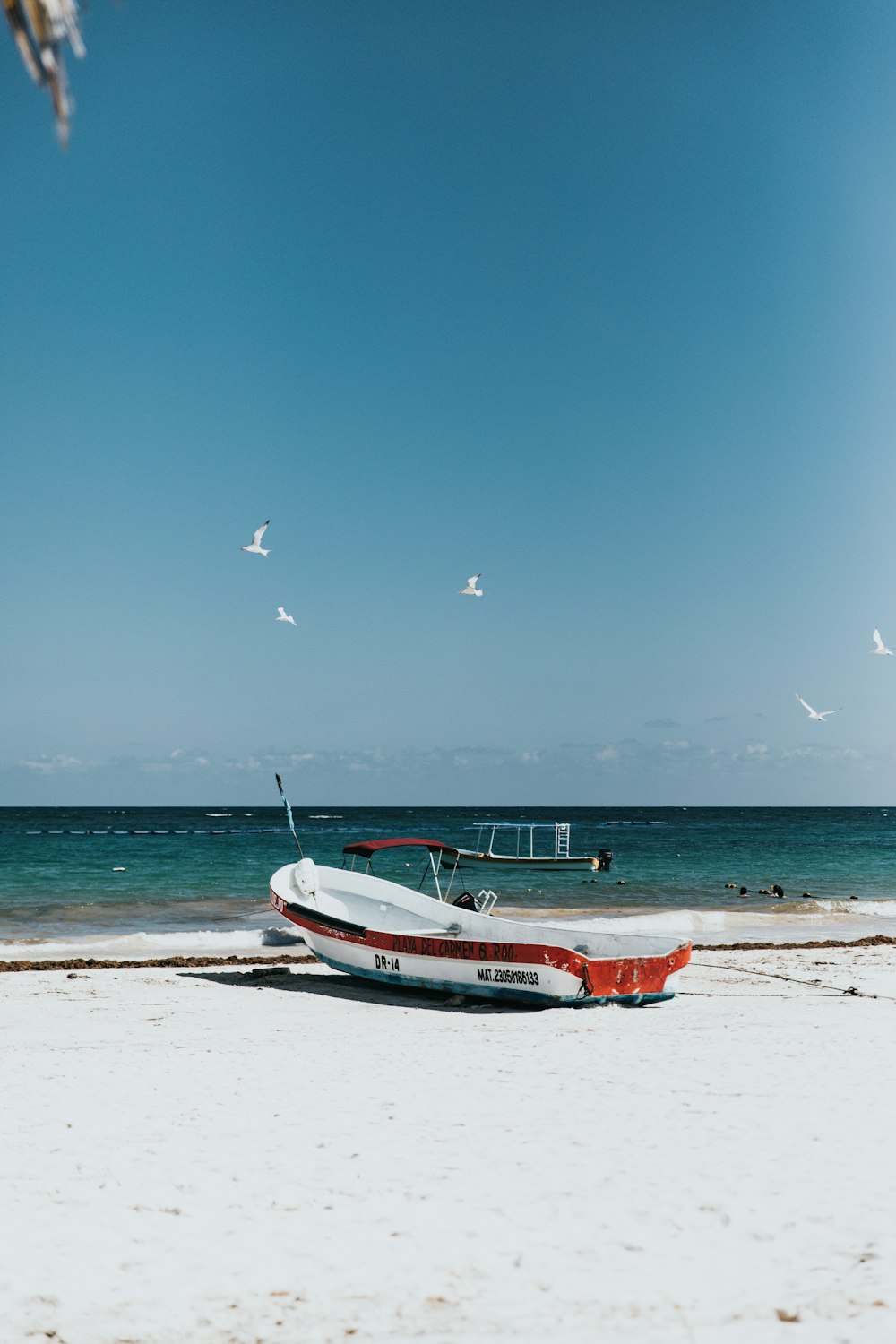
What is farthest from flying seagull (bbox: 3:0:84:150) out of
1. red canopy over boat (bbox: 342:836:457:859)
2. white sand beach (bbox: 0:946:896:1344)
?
red canopy over boat (bbox: 342:836:457:859)

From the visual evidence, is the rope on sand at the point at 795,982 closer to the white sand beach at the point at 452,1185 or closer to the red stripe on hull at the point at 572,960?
the red stripe on hull at the point at 572,960

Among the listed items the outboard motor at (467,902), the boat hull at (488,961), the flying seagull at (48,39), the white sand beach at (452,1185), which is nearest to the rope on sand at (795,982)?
the boat hull at (488,961)

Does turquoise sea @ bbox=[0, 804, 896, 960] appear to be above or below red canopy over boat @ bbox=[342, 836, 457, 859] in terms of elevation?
below

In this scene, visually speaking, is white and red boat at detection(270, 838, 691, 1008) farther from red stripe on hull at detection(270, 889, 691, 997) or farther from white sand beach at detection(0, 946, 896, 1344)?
white sand beach at detection(0, 946, 896, 1344)

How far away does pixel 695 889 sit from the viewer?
37219mm

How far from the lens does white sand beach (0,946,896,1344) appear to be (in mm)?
4586

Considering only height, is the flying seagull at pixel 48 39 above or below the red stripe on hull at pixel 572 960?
above

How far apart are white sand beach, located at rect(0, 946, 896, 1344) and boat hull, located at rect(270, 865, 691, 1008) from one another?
1.34 metres

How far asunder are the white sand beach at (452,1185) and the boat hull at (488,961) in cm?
134

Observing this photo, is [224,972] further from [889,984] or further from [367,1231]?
[367,1231]

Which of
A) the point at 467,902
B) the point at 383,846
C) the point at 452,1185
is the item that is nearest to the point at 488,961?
→ the point at 383,846

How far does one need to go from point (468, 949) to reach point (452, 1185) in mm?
7082

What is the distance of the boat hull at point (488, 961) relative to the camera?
1267cm

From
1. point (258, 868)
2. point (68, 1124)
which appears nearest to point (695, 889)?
point (258, 868)
